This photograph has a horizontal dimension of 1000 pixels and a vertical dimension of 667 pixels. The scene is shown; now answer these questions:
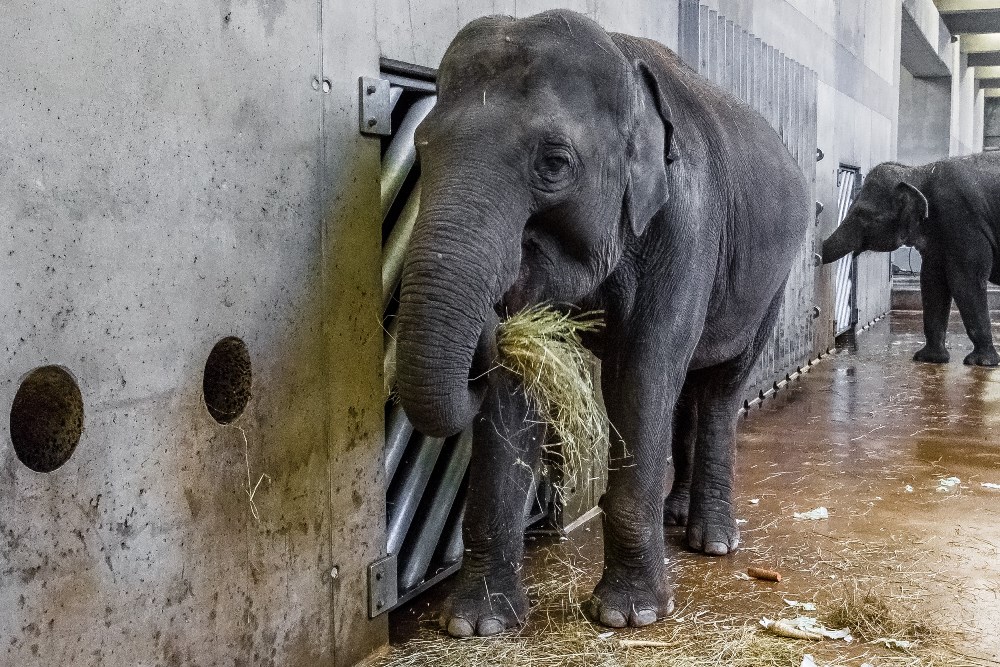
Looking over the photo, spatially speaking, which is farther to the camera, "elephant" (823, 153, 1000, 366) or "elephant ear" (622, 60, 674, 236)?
"elephant" (823, 153, 1000, 366)

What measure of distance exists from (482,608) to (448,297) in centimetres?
138

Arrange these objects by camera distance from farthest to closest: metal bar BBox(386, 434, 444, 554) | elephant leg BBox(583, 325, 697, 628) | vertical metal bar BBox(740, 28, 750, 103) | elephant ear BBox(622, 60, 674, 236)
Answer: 1. vertical metal bar BBox(740, 28, 750, 103)
2. metal bar BBox(386, 434, 444, 554)
3. elephant leg BBox(583, 325, 697, 628)
4. elephant ear BBox(622, 60, 674, 236)

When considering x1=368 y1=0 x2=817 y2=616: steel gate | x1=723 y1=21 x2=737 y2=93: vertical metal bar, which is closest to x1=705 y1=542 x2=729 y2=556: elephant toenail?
x1=368 y1=0 x2=817 y2=616: steel gate

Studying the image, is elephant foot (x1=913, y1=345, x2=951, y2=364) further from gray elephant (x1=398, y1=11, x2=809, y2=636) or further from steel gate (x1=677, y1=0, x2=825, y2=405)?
gray elephant (x1=398, y1=11, x2=809, y2=636)

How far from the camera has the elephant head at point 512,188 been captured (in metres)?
2.97

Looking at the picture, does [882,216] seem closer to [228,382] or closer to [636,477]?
[636,477]

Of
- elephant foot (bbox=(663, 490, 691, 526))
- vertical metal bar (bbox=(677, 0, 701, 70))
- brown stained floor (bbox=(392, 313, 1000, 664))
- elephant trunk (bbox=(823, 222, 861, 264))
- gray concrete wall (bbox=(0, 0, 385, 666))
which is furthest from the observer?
elephant trunk (bbox=(823, 222, 861, 264))

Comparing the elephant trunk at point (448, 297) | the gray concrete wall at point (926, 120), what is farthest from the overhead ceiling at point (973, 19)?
the elephant trunk at point (448, 297)

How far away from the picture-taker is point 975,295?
38.2ft

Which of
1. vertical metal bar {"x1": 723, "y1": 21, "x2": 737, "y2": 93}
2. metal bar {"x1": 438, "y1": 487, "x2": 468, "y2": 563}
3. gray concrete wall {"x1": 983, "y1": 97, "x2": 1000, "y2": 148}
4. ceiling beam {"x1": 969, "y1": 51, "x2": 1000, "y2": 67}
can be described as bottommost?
metal bar {"x1": 438, "y1": 487, "x2": 468, "y2": 563}

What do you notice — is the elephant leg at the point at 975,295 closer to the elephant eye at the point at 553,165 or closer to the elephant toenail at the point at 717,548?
the elephant toenail at the point at 717,548

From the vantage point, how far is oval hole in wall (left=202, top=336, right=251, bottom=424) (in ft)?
10.0

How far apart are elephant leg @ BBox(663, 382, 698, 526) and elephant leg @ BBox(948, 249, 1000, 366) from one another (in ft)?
23.3

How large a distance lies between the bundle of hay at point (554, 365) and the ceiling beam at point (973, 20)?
88.0ft
